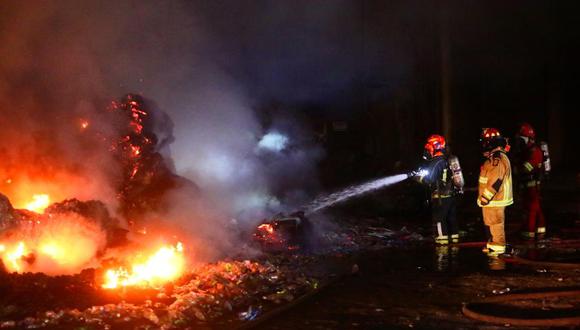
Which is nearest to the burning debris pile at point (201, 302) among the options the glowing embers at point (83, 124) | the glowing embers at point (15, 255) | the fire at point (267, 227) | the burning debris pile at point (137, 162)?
the glowing embers at point (15, 255)

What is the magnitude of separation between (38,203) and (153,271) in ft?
5.85

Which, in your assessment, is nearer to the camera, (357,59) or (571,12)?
(357,59)

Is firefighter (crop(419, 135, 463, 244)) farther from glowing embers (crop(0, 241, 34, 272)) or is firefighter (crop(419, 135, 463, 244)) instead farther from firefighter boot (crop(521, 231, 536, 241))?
glowing embers (crop(0, 241, 34, 272))

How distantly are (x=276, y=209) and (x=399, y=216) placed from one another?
2.38m

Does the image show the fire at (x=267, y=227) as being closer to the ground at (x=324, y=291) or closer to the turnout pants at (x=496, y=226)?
the ground at (x=324, y=291)

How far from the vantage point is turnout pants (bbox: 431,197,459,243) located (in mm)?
8008

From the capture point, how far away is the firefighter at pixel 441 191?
802cm

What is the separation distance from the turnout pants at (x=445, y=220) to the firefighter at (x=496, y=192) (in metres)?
0.86

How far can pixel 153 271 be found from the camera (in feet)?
19.3

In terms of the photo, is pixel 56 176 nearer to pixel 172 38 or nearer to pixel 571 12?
pixel 172 38

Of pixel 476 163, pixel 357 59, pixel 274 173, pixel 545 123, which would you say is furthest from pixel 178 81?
pixel 545 123

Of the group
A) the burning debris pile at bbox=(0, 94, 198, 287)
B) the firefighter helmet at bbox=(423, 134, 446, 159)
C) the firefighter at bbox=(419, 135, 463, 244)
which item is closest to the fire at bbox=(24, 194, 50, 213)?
the burning debris pile at bbox=(0, 94, 198, 287)

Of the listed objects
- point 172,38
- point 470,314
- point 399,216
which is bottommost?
point 470,314

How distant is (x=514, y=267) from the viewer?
20.6 feet
